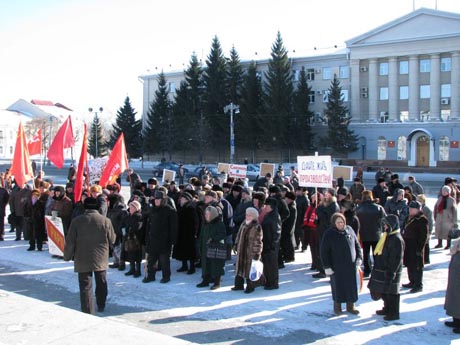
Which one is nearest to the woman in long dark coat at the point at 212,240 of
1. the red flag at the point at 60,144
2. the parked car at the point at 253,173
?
the red flag at the point at 60,144

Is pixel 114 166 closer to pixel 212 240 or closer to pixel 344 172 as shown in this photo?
pixel 212 240

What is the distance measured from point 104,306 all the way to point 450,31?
172ft

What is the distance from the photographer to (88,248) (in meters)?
7.31

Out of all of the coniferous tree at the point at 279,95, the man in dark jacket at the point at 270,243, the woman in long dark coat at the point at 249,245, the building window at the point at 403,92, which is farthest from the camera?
the coniferous tree at the point at 279,95

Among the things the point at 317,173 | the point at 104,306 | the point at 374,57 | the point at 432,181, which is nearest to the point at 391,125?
the point at 374,57

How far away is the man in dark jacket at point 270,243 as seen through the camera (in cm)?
877

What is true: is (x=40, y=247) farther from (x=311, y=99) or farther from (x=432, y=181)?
(x=311, y=99)

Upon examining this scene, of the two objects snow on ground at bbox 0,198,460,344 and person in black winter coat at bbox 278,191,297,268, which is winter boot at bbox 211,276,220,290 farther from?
person in black winter coat at bbox 278,191,297,268

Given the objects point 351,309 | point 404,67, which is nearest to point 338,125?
point 404,67

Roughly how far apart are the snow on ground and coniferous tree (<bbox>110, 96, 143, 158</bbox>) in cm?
5464

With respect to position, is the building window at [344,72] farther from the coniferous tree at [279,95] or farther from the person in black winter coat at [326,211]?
the person in black winter coat at [326,211]

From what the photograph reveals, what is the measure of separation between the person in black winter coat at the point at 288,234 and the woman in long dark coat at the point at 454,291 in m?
4.17

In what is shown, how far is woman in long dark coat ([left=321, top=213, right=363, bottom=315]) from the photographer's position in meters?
7.34

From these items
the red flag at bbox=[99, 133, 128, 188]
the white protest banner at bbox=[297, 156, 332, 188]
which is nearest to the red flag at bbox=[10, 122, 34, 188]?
the red flag at bbox=[99, 133, 128, 188]
